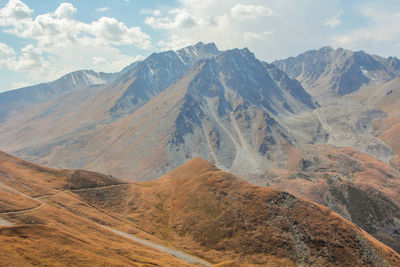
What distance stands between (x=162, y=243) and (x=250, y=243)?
84.2 ft

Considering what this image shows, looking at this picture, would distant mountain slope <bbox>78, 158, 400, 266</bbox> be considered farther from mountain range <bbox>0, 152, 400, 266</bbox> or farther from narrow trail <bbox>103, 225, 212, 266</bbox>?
narrow trail <bbox>103, 225, 212, 266</bbox>

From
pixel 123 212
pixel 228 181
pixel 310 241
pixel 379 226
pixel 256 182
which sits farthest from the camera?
pixel 256 182

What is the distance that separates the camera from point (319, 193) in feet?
534

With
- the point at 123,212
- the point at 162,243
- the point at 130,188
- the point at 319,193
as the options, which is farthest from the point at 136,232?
the point at 319,193

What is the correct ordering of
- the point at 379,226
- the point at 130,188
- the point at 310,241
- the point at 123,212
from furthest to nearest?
the point at 379,226 < the point at 130,188 < the point at 123,212 < the point at 310,241

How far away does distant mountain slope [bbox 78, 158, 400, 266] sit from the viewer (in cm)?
7075

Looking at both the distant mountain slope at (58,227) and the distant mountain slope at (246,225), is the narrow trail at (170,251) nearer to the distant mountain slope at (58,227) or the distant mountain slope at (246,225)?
the distant mountain slope at (58,227)

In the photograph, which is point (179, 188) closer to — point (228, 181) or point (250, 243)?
point (228, 181)

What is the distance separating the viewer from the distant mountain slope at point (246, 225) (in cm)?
7075

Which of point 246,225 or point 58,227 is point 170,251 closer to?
point 246,225

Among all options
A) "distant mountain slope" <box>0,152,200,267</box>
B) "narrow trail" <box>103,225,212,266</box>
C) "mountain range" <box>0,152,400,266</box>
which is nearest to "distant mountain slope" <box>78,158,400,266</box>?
"mountain range" <box>0,152,400,266</box>

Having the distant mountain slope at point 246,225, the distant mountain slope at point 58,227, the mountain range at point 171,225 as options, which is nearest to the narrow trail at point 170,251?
the mountain range at point 171,225

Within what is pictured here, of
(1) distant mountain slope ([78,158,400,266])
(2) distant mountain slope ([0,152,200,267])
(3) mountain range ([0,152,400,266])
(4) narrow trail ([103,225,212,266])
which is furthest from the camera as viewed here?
(1) distant mountain slope ([78,158,400,266])

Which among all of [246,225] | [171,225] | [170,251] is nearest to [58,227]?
[170,251]
